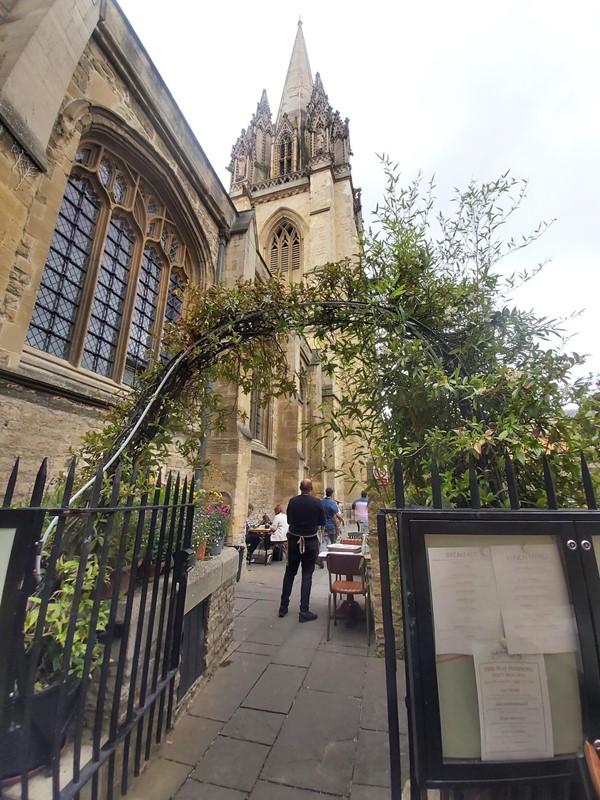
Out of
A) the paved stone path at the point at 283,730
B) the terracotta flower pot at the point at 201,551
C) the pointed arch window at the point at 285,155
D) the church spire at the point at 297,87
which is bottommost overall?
the paved stone path at the point at 283,730

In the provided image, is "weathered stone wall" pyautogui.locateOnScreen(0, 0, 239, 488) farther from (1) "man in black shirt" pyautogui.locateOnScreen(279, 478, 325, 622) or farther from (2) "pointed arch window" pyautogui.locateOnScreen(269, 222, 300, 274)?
(2) "pointed arch window" pyautogui.locateOnScreen(269, 222, 300, 274)

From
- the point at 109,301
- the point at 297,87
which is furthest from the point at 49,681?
the point at 297,87

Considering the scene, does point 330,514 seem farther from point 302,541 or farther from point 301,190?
point 301,190

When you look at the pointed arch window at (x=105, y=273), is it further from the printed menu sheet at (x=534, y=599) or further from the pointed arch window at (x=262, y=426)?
the pointed arch window at (x=262, y=426)

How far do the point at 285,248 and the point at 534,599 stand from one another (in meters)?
23.7

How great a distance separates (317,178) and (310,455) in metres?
17.1

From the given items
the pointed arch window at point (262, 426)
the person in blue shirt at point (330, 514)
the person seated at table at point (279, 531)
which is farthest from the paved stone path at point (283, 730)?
the pointed arch window at point (262, 426)

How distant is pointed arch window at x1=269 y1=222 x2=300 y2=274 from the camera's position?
22.0 m

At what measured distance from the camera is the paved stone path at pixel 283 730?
1.93 meters

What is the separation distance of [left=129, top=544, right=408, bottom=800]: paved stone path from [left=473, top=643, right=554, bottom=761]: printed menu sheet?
134cm

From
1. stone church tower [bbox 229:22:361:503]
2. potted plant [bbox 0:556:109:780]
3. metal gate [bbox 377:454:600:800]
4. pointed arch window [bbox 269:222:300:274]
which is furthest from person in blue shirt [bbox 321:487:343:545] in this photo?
pointed arch window [bbox 269:222:300:274]

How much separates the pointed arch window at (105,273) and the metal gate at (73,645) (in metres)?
2.99

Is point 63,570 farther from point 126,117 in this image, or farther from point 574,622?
point 126,117

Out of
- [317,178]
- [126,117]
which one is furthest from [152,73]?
[317,178]
